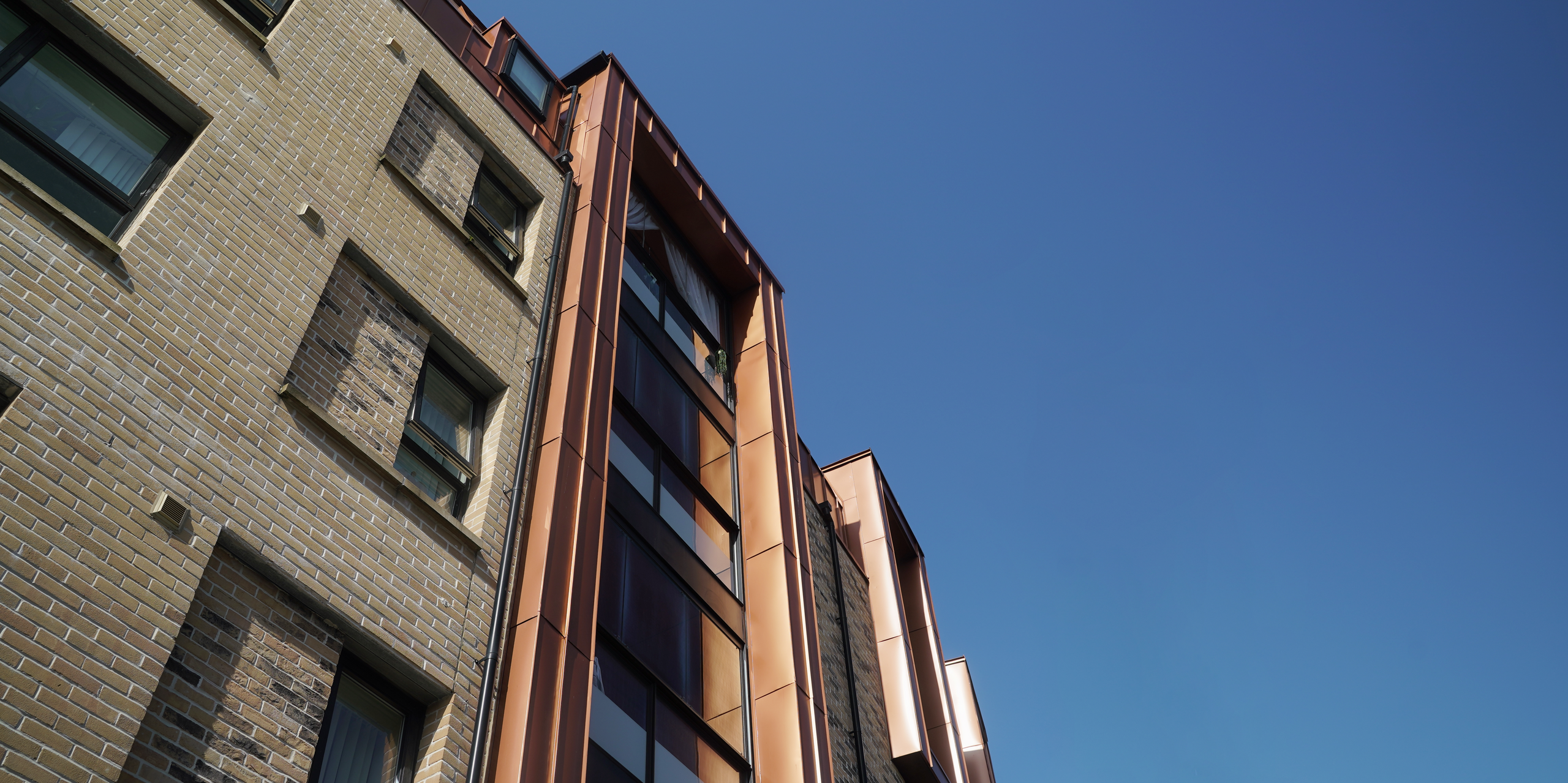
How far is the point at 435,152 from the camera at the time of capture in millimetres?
13344

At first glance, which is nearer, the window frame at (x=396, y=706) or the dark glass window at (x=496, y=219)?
the window frame at (x=396, y=706)

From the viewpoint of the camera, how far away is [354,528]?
8.91 m

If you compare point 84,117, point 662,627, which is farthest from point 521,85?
point 662,627

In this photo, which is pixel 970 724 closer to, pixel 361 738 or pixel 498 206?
pixel 498 206

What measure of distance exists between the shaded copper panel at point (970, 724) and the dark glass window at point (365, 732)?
53.0 ft

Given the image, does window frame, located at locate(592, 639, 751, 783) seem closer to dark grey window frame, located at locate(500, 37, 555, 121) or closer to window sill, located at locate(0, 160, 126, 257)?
window sill, located at locate(0, 160, 126, 257)

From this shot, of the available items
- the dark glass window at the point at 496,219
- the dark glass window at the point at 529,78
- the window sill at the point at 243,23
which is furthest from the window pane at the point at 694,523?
the window sill at the point at 243,23

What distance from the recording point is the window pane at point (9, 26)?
857cm

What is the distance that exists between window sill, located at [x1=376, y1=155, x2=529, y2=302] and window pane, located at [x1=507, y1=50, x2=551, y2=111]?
387cm

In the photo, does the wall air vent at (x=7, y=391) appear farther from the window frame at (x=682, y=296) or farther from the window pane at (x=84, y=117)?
the window frame at (x=682, y=296)

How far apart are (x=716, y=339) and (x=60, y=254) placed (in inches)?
480

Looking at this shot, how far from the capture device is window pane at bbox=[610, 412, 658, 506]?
1394 centimetres

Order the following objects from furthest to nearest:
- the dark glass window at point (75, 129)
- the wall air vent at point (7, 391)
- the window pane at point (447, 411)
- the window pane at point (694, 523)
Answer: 1. the window pane at point (694, 523)
2. the window pane at point (447, 411)
3. the dark glass window at point (75, 129)
4. the wall air vent at point (7, 391)

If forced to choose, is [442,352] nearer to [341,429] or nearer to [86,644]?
[341,429]
